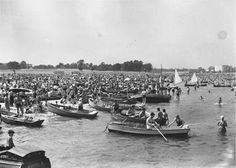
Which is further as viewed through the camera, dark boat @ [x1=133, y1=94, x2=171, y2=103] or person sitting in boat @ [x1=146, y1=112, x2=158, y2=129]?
dark boat @ [x1=133, y1=94, x2=171, y2=103]

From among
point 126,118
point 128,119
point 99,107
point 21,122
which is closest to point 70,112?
point 21,122

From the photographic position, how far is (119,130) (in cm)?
3025

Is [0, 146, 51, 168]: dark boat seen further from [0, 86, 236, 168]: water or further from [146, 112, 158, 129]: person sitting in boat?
[146, 112, 158, 129]: person sitting in boat

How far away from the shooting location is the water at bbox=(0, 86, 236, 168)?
70.6 ft

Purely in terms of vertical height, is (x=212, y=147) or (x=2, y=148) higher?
(x=2, y=148)

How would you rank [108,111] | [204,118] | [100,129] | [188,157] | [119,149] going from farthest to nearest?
[108,111], [204,118], [100,129], [119,149], [188,157]

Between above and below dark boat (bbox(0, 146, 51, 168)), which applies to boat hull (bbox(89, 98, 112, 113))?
below

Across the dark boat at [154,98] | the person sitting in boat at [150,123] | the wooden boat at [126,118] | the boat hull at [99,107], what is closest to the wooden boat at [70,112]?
the wooden boat at [126,118]

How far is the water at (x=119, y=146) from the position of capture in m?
21.5

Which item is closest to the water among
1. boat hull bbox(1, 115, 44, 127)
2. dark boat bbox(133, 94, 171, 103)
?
boat hull bbox(1, 115, 44, 127)

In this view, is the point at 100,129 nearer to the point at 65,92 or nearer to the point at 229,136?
the point at 229,136

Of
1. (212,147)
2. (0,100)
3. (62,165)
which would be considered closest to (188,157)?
(212,147)

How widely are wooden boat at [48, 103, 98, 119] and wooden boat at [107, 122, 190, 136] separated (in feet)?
24.1

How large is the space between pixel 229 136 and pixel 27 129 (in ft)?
57.1
